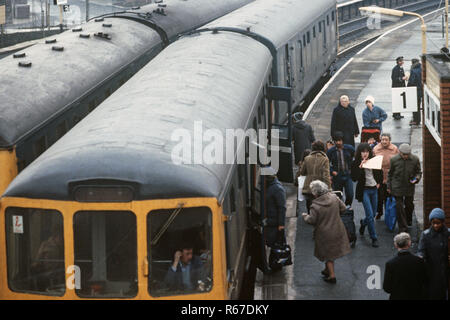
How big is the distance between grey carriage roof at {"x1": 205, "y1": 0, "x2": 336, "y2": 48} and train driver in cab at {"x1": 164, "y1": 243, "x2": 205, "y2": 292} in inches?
376

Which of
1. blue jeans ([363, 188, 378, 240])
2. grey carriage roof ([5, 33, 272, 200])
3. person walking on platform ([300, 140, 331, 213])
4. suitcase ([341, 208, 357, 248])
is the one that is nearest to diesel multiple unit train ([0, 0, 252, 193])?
grey carriage roof ([5, 33, 272, 200])

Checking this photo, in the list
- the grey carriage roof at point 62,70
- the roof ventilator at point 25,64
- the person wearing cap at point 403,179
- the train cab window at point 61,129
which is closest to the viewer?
the grey carriage roof at point 62,70

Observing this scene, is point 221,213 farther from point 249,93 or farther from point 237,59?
point 237,59

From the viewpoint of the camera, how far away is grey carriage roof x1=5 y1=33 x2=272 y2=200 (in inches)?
339

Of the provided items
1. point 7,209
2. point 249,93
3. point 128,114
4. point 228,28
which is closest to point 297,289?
point 249,93

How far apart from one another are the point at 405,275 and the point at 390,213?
4954 millimetres

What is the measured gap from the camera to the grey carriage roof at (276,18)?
18406mm

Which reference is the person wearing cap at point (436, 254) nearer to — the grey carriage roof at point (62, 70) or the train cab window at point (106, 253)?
the train cab window at point (106, 253)

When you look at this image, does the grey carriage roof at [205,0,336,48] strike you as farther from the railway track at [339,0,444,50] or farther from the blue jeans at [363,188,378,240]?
the railway track at [339,0,444,50]

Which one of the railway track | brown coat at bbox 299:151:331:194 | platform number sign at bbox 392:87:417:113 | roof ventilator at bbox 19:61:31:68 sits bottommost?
brown coat at bbox 299:151:331:194

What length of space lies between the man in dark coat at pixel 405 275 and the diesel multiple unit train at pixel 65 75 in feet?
A: 14.3

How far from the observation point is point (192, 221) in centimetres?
862

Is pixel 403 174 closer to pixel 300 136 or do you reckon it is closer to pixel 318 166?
pixel 318 166

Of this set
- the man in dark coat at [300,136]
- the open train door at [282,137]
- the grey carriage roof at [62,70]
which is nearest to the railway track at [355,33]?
the man in dark coat at [300,136]
